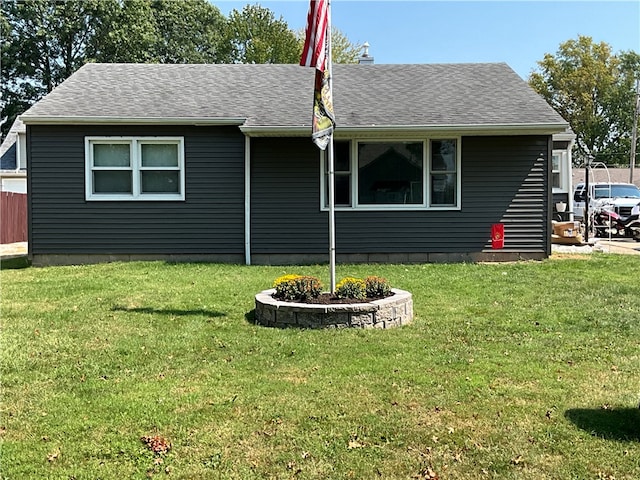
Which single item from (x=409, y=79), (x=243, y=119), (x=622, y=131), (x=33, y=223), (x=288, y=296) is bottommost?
(x=288, y=296)

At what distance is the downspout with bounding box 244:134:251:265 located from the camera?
35.1ft

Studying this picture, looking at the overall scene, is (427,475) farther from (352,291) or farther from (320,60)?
(320,60)

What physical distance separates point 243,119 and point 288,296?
5648 mm

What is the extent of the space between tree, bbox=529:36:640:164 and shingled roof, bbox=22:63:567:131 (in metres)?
33.8

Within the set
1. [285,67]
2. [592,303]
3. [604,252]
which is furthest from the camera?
[285,67]

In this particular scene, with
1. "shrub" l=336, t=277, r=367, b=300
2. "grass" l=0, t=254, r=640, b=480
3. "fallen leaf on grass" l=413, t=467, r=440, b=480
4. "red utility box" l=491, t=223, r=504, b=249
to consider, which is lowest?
"fallen leaf on grass" l=413, t=467, r=440, b=480

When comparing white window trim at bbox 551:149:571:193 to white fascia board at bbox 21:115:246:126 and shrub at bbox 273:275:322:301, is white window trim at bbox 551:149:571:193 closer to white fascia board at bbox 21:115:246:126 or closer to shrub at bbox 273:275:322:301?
white fascia board at bbox 21:115:246:126

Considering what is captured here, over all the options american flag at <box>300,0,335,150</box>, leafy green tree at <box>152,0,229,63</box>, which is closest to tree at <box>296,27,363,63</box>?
leafy green tree at <box>152,0,229,63</box>

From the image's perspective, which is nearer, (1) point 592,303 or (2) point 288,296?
(2) point 288,296

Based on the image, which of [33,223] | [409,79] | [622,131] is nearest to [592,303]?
[409,79]

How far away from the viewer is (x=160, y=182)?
35.8 feet

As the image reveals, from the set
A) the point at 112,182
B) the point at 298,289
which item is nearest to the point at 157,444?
the point at 298,289

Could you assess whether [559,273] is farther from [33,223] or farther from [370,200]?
[33,223]

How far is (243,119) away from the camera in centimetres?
1057
